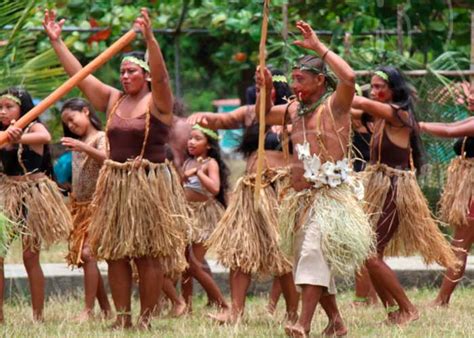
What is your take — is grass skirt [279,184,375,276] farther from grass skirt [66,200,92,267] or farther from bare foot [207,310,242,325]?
grass skirt [66,200,92,267]

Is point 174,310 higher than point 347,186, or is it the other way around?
point 347,186

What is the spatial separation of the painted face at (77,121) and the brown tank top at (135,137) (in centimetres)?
112

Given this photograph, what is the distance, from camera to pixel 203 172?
8.34 meters

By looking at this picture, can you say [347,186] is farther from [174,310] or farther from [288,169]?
[174,310]

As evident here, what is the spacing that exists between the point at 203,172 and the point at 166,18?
4341 millimetres

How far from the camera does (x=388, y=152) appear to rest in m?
7.42

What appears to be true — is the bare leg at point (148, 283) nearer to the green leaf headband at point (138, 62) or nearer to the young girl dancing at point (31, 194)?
the young girl dancing at point (31, 194)

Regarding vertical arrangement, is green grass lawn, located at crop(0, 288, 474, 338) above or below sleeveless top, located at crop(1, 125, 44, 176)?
below

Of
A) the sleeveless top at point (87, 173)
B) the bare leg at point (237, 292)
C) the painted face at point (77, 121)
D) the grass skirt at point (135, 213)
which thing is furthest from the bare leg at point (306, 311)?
the painted face at point (77, 121)

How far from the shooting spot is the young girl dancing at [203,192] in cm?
816

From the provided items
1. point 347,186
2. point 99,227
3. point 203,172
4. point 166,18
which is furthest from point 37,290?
point 166,18

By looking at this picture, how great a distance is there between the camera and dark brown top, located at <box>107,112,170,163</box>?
6.73 m

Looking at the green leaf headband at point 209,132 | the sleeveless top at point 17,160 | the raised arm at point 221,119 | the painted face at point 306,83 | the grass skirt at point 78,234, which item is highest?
the painted face at point 306,83

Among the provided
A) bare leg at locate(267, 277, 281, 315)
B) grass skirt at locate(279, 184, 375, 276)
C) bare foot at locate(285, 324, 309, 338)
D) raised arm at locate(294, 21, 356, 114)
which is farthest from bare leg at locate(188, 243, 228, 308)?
raised arm at locate(294, 21, 356, 114)
